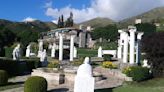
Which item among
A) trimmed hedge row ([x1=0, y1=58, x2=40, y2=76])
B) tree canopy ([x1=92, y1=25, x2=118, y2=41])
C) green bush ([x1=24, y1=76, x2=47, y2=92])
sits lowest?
green bush ([x1=24, y1=76, x2=47, y2=92])

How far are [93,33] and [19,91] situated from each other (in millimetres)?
115190

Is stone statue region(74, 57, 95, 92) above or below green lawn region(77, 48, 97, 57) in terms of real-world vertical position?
below

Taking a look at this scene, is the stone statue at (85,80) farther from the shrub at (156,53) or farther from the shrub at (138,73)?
the shrub at (156,53)

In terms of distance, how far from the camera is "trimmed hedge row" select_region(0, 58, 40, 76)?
33513mm

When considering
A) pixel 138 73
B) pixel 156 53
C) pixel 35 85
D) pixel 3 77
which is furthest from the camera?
pixel 156 53

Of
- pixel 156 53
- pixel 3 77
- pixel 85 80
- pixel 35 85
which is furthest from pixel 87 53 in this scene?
pixel 85 80

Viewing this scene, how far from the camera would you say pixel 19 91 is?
2305cm

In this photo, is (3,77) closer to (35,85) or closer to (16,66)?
(35,85)

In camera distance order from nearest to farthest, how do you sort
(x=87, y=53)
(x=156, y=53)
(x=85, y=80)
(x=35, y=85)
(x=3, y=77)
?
1. (x=85, y=80)
2. (x=35, y=85)
3. (x=3, y=77)
4. (x=156, y=53)
5. (x=87, y=53)

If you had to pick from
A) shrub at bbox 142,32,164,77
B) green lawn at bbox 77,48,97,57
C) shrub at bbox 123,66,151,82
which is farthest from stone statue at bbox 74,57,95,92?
green lawn at bbox 77,48,97,57

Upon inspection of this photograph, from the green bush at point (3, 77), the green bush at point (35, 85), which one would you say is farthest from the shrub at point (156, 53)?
the green bush at point (35, 85)

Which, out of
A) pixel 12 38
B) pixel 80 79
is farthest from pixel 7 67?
pixel 12 38

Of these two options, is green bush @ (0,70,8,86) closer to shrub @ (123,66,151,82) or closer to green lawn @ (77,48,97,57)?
shrub @ (123,66,151,82)

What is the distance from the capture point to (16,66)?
115ft
